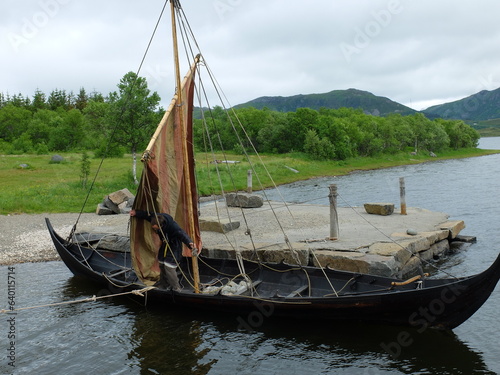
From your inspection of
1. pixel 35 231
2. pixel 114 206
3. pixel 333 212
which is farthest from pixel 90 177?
pixel 333 212

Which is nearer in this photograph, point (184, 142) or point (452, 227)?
point (184, 142)

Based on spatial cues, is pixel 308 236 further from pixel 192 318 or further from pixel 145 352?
pixel 145 352

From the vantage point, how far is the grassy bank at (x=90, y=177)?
33.3 metres

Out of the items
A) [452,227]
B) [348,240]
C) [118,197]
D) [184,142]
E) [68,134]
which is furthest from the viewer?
[68,134]

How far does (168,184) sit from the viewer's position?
13.6m

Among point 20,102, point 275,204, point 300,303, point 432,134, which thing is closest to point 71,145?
point 20,102

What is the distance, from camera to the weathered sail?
13.0 metres

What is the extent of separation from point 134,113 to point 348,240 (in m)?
27.0

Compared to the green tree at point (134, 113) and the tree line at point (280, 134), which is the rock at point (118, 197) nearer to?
the green tree at point (134, 113)

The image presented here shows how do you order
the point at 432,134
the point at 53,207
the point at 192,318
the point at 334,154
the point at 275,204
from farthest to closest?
the point at 432,134
the point at 334,154
the point at 53,207
the point at 275,204
the point at 192,318

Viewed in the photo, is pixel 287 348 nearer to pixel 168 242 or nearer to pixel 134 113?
pixel 168 242

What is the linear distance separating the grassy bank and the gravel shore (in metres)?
2.96

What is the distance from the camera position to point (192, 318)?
13.9 m

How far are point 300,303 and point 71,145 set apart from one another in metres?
82.6
